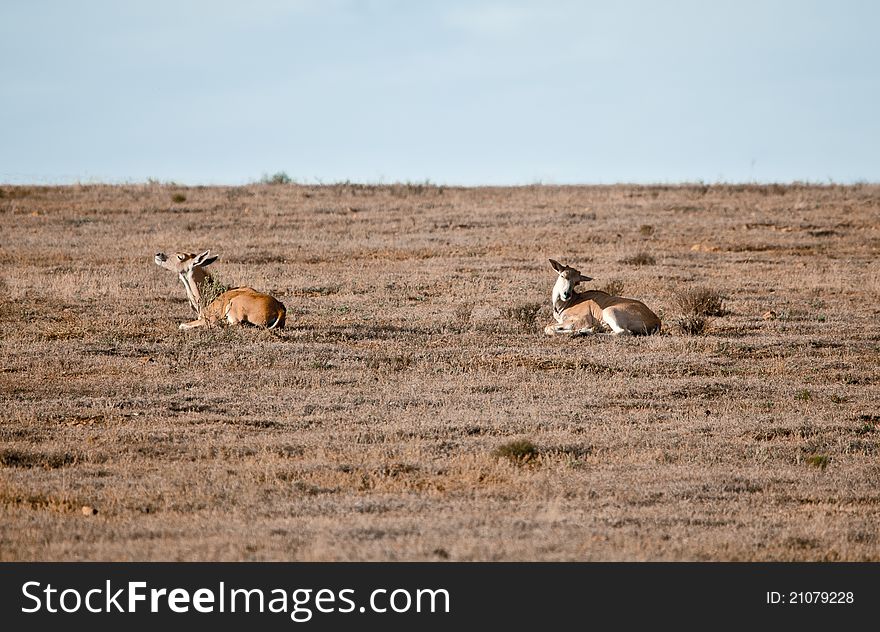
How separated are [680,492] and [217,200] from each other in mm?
33187

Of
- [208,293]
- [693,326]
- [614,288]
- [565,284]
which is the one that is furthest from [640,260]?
[208,293]

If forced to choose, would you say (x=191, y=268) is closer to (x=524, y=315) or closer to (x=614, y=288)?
(x=524, y=315)

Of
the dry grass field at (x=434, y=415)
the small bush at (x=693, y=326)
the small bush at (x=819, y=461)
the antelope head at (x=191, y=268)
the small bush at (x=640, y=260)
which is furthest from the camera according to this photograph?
the small bush at (x=640, y=260)

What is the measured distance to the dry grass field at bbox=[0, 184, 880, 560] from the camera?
840cm

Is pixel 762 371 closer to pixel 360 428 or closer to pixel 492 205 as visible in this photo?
pixel 360 428

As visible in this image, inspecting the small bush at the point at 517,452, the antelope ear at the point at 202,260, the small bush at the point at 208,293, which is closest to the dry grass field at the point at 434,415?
the small bush at the point at 517,452

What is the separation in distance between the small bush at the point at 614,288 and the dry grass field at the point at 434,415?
37 cm

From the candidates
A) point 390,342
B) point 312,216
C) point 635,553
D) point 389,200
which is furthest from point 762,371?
point 389,200

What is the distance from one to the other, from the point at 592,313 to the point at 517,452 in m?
7.83

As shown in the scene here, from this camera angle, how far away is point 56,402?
12.8 metres

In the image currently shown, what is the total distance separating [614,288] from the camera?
75.6ft

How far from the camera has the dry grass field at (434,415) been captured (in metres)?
8.40

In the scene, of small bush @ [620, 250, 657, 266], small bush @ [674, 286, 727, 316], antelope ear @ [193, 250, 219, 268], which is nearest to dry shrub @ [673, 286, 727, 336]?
small bush @ [674, 286, 727, 316]

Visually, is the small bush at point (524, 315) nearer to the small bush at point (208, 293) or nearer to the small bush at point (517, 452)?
the small bush at point (208, 293)
